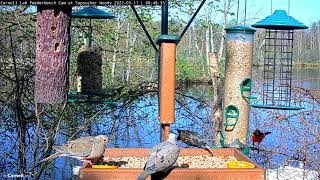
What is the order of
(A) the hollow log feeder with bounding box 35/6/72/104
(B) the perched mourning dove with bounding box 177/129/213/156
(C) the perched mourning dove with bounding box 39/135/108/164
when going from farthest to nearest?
(A) the hollow log feeder with bounding box 35/6/72/104 → (B) the perched mourning dove with bounding box 177/129/213/156 → (C) the perched mourning dove with bounding box 39/135/108/164

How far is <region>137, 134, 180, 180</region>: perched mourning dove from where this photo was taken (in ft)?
9.57

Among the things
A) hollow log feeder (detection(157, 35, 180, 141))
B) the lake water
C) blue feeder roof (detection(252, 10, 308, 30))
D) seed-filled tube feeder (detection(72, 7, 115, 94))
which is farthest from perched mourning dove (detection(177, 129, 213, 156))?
the lake water

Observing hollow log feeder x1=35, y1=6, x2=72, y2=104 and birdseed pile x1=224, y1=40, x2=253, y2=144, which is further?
birdseed pile x1=224, y1=40, x2=253, y2=144

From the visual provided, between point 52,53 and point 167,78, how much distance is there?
46.0 inches

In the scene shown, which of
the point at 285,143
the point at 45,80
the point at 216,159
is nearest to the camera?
the point at 216,159

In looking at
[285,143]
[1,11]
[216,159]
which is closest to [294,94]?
[285,143]

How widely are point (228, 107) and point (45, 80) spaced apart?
148 centimetres

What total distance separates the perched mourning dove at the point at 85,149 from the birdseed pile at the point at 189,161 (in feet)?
0.63

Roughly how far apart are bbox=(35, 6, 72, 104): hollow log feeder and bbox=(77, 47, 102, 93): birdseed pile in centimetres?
126

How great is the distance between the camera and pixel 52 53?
432 centimetres

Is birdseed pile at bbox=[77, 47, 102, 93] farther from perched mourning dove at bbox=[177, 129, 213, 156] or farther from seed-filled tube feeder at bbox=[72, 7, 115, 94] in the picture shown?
perched mourning dove at bbox=[177, 129, 213, 156]

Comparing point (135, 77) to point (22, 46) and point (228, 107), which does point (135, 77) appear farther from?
point (228, 107)

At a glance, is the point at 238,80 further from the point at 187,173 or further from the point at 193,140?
the point at 187,173

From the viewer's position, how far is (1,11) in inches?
288
